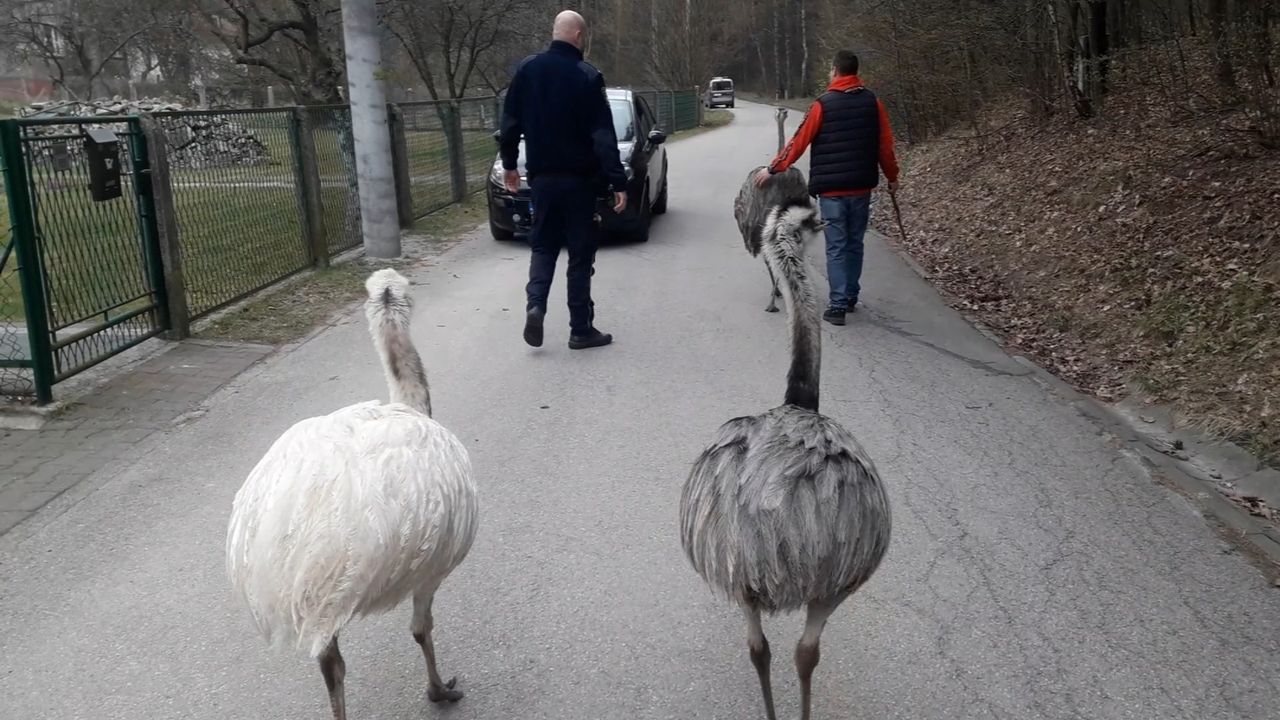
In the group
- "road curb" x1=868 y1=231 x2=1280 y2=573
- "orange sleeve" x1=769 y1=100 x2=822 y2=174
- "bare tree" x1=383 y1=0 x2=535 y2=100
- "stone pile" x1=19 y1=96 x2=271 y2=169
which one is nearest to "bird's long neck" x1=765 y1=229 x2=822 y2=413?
"road curb" x1=868 y1=231 x2=1280 y2=573

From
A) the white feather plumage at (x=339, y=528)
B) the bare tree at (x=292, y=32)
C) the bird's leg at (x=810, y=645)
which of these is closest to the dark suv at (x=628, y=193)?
the white feather plumage at (x=339, y=528)

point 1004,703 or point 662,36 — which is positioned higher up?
point 662,36

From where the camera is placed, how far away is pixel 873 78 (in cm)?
2198

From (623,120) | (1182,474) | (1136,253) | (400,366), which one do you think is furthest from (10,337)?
(1136,253)

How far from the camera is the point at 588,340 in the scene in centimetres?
809

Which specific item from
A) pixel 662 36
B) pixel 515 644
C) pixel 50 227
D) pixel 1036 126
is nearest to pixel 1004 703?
pixel 515 644

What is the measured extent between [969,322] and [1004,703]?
5.96m

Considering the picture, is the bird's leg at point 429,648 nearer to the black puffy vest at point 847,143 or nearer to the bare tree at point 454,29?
the black puffy vest at point 847,143

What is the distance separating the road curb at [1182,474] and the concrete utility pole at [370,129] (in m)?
6.80

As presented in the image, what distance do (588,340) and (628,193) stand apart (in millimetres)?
4709

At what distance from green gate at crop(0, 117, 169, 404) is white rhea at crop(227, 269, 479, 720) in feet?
13.0

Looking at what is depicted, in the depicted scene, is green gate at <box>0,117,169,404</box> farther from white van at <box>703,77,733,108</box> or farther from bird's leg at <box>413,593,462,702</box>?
white van at <box>703,77,733,108</box>

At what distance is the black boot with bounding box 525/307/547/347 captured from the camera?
780 cm

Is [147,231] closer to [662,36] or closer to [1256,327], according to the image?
[1256,327]
